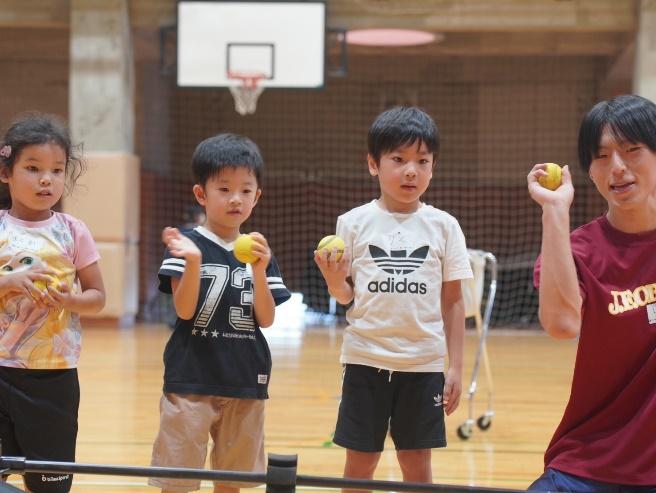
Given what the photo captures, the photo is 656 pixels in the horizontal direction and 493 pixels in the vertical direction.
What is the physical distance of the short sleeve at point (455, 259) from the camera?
9.50 ft

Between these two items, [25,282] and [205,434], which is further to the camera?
[205,434]

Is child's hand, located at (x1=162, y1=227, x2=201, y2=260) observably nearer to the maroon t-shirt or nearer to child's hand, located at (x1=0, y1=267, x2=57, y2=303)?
child's hand, located at (x1=0, y1=267, x2=57, y2=303)

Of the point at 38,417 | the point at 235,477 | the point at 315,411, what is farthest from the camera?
the point at 315,411

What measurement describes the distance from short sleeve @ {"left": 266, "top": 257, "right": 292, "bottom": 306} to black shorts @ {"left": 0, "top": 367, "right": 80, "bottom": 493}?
68cm

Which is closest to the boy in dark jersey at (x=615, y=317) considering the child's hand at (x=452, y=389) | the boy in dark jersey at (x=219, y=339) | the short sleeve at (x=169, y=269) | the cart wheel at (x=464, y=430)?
the child's hand at (x=452, y=389)

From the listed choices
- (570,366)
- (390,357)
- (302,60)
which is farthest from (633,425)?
(302,60)

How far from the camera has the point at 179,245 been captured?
106 inches

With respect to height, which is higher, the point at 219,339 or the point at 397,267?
the point at 397,267

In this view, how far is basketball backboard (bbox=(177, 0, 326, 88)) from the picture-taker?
34.6 feet

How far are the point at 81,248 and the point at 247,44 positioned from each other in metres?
8.05

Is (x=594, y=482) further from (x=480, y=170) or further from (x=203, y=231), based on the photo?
Answer: (x=480, y=170)

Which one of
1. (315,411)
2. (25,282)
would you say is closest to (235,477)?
(25,282)

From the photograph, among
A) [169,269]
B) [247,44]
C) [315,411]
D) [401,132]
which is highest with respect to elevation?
[247,44]

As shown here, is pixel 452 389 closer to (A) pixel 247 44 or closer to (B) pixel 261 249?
(B) pixel 261 249
